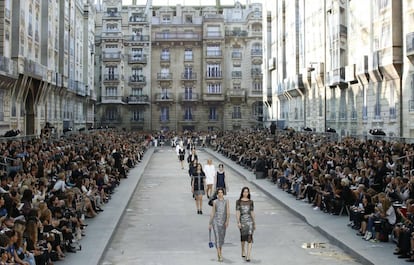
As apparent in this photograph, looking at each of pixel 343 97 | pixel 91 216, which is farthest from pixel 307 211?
pixel 343 97

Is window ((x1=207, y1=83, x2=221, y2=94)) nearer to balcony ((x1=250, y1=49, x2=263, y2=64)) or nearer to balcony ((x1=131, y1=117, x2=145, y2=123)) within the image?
balcony ((x1=250, y1=49, x2=263, y2=64))

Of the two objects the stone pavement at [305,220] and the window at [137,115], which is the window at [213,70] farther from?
the stone pavement at [305,220]

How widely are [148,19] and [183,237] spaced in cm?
7507

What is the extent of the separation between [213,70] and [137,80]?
10967 millimetres

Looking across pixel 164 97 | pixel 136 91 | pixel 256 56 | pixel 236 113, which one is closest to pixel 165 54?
pixel 164 97

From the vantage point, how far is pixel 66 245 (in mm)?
14391

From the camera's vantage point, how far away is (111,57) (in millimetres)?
86000

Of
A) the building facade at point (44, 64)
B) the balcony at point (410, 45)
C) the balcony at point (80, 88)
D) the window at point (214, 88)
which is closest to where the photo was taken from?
the balcony at point (410, 45)

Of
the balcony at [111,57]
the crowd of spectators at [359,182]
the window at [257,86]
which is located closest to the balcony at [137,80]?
the balcony at [111,57]

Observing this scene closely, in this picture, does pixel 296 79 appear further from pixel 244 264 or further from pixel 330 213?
pixel 244 264

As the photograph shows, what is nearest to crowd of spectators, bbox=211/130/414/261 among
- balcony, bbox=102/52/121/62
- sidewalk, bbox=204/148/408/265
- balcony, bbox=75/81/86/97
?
sidewalk, bbox=204/148/408/265

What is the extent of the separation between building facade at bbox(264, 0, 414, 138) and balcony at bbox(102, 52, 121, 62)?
2691cm

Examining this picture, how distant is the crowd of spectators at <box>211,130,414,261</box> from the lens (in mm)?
15156

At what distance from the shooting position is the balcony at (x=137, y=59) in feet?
286
